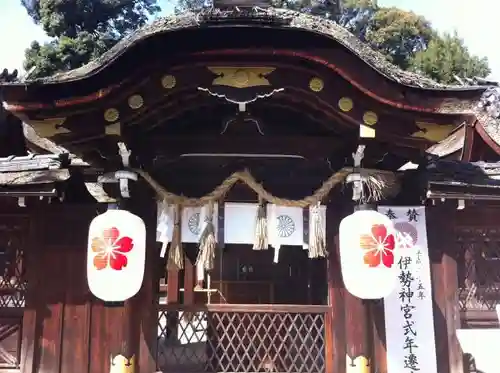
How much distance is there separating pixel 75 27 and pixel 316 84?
107 ft

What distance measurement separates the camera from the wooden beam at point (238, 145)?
657cm

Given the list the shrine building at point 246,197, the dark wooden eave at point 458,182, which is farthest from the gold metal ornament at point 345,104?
the dark wooden eave at point 458,182

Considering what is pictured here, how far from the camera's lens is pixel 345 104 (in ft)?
20.0

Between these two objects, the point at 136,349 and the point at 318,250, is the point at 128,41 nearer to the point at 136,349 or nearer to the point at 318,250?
the point at 318,250

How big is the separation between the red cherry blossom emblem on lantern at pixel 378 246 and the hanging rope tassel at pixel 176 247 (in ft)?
7.55

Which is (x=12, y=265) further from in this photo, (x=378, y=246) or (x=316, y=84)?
(x=378, y=246)

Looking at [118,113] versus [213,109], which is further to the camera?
[213,109]

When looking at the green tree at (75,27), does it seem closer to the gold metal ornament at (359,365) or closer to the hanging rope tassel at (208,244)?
the hanging rope tassel at (208,244)

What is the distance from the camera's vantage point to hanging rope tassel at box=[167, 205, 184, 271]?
6523mm

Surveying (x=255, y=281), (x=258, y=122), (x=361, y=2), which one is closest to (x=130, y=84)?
(x=258, y=122)

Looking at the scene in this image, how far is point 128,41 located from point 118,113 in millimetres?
858

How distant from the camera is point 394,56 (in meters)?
36.0

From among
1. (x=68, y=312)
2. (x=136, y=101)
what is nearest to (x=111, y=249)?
(x=68, y=312)

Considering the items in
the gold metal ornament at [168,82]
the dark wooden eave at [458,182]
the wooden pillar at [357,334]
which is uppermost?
the gold metal ornament at [168,82]
